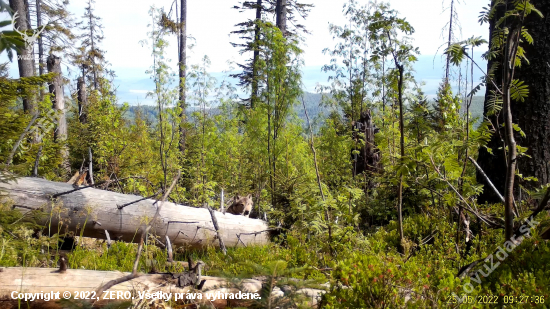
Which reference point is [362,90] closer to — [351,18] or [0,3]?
[351,18]

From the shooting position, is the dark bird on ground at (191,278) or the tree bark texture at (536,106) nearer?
the dark bird on ground at (191,278)

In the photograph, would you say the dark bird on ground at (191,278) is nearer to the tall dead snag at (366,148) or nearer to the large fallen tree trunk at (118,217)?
the large fallen tree trunk at (118,217)

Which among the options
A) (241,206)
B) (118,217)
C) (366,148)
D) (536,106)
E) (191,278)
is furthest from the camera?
(366,148)

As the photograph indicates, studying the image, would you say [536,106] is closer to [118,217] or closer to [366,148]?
[366,148]

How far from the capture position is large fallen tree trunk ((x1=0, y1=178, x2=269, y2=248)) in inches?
164

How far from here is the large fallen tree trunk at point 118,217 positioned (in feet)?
13.7

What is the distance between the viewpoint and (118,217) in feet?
15.0

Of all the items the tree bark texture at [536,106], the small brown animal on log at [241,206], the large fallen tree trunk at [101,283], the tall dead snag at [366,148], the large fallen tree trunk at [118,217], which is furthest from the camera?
the tall dead snag at [366,148]

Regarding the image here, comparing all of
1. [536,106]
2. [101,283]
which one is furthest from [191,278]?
[536,106]

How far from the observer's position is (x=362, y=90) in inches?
318

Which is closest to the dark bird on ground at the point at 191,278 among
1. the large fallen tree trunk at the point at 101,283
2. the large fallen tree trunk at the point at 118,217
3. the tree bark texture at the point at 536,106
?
the large fallen tree trunk at the point at 101,283

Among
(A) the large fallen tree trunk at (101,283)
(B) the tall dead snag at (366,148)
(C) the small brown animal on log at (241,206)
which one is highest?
(B) the tall dead snag at (366,148)

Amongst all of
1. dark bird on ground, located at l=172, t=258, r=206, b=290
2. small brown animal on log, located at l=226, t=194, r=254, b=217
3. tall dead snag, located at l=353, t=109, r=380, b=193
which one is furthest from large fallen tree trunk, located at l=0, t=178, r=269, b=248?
tall dead snag, located at l=353, t=109, r=380, b=193

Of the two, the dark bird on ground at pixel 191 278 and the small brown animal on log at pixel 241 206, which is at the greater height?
the dark bird on ground at pixel 191 278
